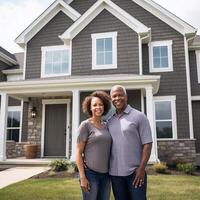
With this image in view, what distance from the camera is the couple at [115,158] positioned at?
258 centimetres

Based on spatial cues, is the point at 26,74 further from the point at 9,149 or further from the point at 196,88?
the point at 196,88

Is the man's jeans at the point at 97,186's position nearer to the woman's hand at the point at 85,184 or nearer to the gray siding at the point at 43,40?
the woman's hand at the point at 85,184

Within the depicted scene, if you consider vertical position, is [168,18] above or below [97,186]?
above

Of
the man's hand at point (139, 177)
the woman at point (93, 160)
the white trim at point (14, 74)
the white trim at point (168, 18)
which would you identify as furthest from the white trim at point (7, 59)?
the man's hand at point (139, 177)

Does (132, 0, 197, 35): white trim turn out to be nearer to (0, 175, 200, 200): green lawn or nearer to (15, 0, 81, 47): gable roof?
(15, 0, 81, 47): gable roof

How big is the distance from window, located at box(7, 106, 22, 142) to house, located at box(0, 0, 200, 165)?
2.70 ft

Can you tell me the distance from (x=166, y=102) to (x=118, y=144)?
29.8 feet

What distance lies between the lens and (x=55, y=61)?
39.5 ft

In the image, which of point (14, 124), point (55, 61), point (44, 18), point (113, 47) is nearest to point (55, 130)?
point (55, 61)

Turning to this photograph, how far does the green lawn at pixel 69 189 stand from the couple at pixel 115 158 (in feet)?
8.59

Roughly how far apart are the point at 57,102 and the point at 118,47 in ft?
11.5

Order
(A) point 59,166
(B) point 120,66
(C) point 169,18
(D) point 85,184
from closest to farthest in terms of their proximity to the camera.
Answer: (D) point 85,184 < (A) point 59,166 < (B) point 120,66 < (C) point 169,18

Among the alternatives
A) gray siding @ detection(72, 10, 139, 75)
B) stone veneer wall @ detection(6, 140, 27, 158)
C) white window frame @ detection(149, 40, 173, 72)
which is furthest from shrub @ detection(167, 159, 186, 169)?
stone veneer wall @ detection(6, 140, 27, 158)

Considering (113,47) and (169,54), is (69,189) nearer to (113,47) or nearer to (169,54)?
(113,47)
